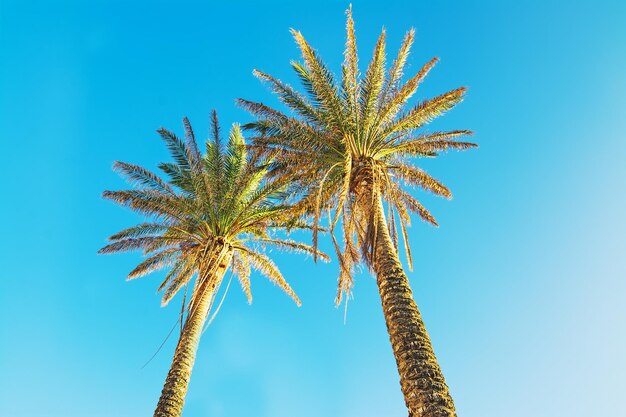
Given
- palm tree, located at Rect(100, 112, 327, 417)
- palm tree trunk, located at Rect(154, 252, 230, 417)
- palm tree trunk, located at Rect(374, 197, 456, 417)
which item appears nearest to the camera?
palm tree trunk, located at Rect(374, 197, 456, 417)

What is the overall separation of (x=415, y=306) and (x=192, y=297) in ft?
19.3

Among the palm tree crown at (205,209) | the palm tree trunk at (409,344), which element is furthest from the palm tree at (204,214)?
the palm tree trunk at (409,344)

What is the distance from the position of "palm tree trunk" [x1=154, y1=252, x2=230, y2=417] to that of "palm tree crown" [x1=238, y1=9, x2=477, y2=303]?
3.57 meters

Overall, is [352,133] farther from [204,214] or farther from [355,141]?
[204,214]

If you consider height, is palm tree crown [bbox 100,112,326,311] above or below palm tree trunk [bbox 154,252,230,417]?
above

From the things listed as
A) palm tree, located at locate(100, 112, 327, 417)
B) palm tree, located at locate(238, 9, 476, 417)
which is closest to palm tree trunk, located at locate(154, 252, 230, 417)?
palm tree, located at locate(100, 112, 327, 417)

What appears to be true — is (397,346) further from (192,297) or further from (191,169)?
(191,169)

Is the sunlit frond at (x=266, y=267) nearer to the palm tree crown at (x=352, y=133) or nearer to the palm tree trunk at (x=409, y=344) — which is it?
the palm tree crown at (x=352, y=133)

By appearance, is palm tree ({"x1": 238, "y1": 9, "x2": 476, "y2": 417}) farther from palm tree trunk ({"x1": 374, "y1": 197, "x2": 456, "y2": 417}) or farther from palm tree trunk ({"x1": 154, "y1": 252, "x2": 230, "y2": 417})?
palm tree trunk ({"x1": 154, "y1": 252, "x2": 230, "y2": 417})

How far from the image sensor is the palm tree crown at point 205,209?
12.0 m

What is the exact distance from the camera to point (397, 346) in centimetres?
665

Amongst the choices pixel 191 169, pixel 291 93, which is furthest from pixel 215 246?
pixel 291 93

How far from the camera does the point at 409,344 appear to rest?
21.3 ft

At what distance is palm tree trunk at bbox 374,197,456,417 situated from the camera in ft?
18.9
